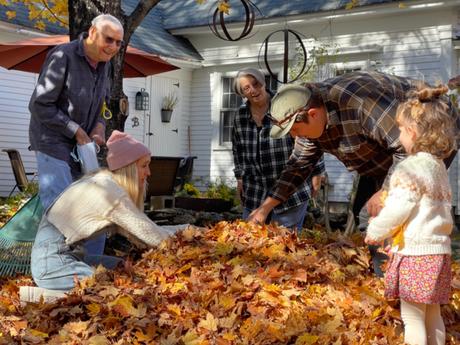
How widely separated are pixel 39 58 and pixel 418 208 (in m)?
7.04

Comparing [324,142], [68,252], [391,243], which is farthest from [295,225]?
[391,243]

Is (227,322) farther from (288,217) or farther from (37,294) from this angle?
(288,217)

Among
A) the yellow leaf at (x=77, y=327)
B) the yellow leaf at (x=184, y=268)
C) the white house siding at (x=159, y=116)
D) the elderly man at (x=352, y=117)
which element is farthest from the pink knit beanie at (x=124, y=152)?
the white house siding at (x=159, y=116)

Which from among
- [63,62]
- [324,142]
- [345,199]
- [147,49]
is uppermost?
[147,49]

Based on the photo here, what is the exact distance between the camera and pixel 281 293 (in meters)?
3.49

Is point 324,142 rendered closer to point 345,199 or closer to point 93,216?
point 93,216

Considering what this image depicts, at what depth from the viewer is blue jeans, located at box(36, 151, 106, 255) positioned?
15.5ft

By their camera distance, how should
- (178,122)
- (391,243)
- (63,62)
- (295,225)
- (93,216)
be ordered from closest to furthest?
1. (391,243)
2. (93,216)
3. (63,62)
4. (295,225)
5. (178,122)

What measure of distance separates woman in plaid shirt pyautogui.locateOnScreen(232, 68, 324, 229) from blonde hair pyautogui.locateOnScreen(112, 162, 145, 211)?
1.57 metres

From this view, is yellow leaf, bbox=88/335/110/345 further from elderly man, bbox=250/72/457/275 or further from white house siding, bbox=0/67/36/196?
white house siding, bbox=0/67/36/196

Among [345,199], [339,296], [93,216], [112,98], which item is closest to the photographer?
[339,296]

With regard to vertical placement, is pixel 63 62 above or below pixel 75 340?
above

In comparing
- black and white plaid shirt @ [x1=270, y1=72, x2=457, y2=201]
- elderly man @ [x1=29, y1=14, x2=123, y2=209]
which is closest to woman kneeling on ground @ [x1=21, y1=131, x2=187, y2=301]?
elderly man @ [x1=29, y1=14, x2=123, y2=209]

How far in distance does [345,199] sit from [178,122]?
4.59 m
